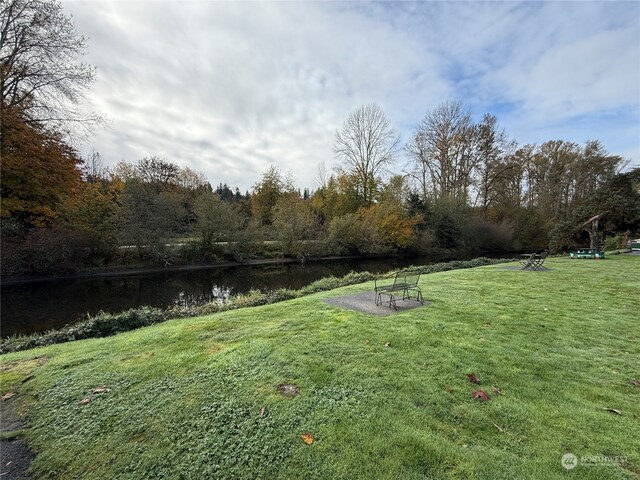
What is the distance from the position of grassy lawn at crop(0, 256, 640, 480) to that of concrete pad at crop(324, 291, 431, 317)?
2.32 feet

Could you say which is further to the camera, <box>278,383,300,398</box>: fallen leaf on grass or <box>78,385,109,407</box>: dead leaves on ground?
<box>78,385,109,407</box>: dead leaves on ground

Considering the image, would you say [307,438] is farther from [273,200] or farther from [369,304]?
[273,200]

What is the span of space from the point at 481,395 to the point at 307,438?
1.88 meters

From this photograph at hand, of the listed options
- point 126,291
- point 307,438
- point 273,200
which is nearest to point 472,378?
point 307,438

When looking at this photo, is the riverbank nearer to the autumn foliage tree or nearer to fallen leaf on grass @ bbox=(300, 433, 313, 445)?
the autumn foliage tree

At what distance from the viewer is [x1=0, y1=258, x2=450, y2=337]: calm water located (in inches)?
415

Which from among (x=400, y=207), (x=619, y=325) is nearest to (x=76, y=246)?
(x=619, y=325)

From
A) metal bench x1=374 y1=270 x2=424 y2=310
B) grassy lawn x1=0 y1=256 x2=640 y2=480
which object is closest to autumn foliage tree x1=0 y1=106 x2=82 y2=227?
grassy lawn x1=0 y1=256 x2=640 y2=480

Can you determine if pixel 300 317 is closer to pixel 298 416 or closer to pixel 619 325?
pixel 298 416

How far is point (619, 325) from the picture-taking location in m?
5.11

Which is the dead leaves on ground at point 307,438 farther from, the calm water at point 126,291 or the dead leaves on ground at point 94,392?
the calm water at point 126,291

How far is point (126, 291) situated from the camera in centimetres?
1495

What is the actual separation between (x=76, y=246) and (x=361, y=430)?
21.7 meters

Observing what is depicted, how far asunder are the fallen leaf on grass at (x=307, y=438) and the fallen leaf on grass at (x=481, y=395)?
176cm
